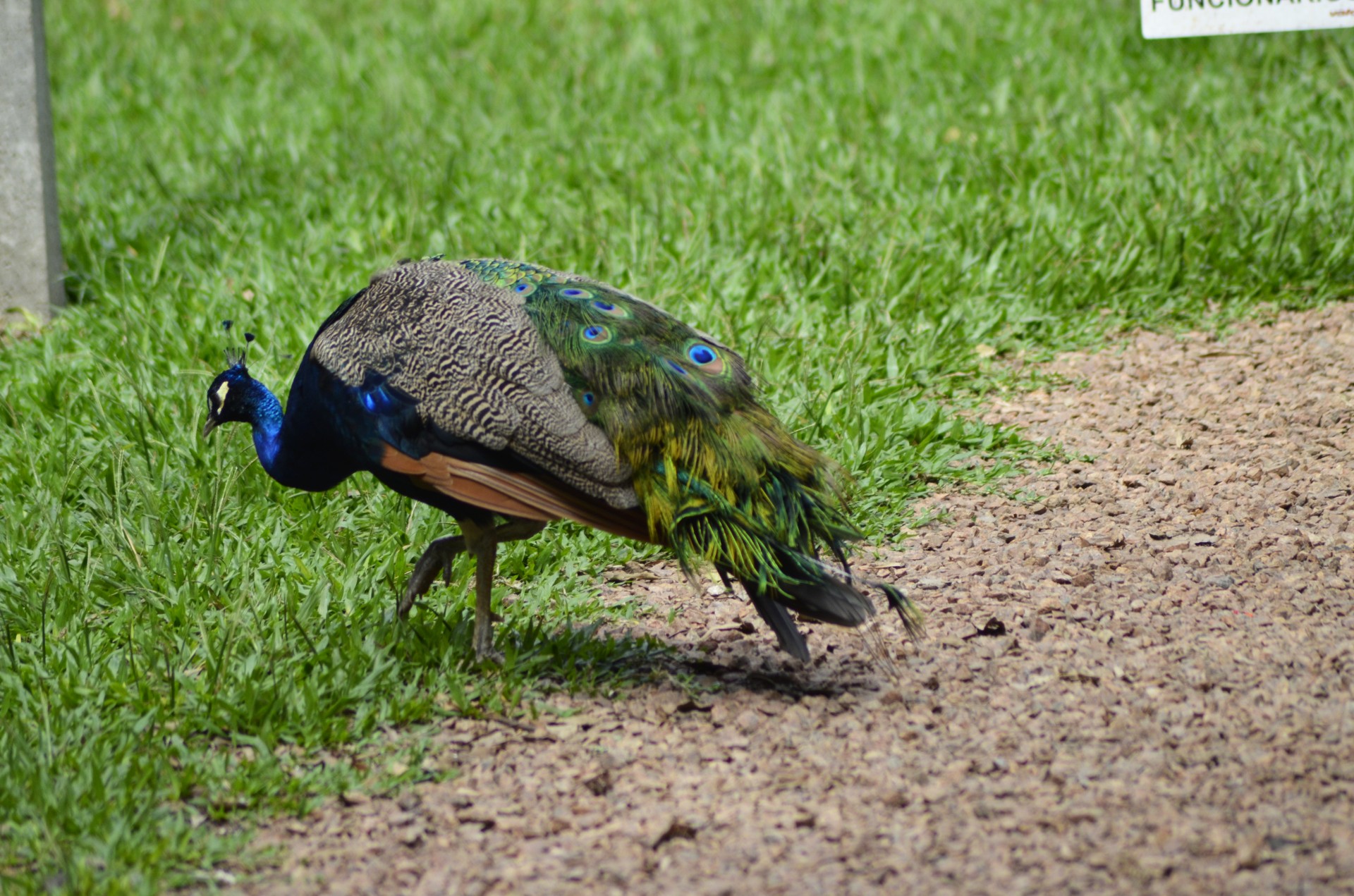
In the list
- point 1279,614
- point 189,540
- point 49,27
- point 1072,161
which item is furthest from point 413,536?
point 49,27

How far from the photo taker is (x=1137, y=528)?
414 cm

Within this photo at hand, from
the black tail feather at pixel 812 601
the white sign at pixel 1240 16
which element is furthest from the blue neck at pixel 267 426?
the white sign at pixel 1240 16

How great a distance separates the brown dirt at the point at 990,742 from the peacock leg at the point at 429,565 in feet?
1.66

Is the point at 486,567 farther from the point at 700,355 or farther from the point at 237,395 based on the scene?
the point at 237,395

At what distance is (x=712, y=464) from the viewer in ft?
10.5

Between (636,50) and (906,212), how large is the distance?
2938 millimetres

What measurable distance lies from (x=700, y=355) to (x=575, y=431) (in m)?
0.43

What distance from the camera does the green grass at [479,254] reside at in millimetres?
3273

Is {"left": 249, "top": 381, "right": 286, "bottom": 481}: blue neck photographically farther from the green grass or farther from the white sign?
the white sign

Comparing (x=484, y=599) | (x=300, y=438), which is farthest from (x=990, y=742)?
(x=300, y=438)

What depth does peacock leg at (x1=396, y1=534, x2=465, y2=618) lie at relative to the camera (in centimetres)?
360

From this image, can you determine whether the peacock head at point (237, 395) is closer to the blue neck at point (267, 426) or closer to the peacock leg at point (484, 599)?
the blue neck at point (267, 426)

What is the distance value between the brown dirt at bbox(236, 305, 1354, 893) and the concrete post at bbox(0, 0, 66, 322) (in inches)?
129

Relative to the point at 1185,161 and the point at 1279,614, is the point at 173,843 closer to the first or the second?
the point at 1279,614
